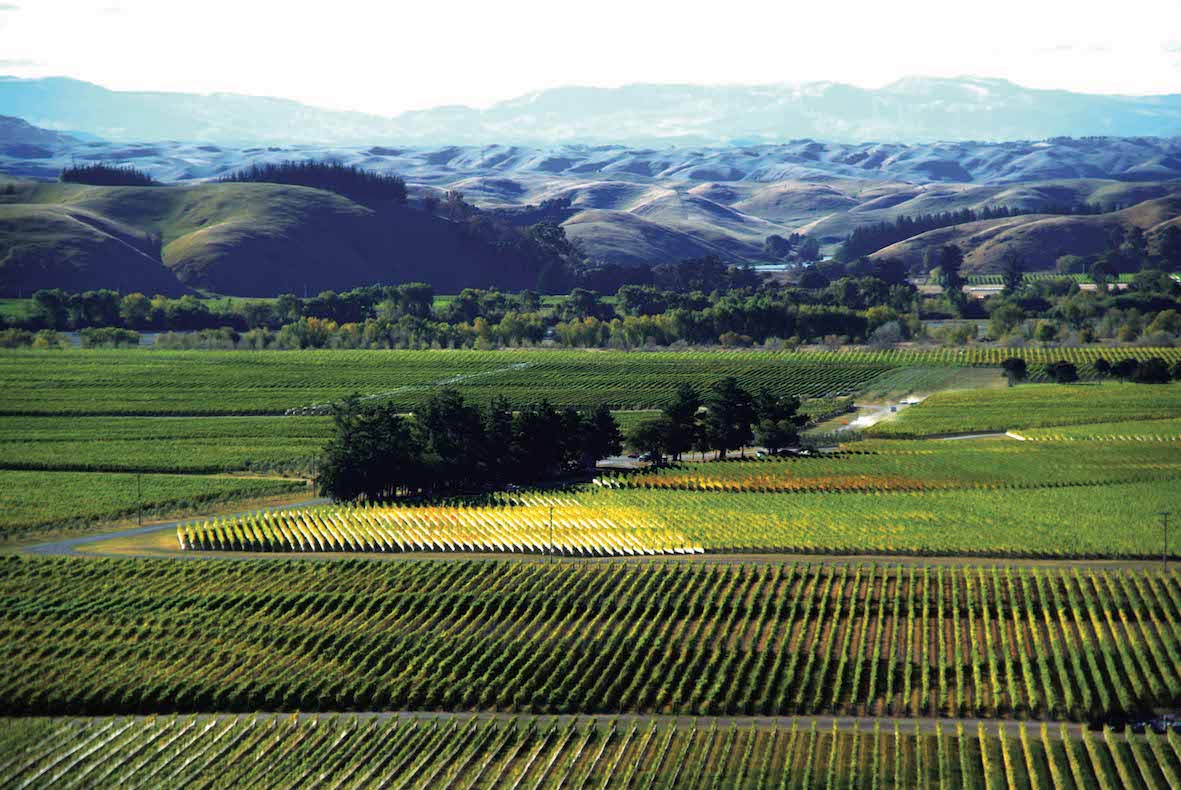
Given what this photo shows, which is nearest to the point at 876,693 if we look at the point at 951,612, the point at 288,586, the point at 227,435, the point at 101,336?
the point at 951,612

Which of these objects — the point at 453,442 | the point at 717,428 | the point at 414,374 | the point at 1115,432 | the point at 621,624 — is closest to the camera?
the point at 621,624

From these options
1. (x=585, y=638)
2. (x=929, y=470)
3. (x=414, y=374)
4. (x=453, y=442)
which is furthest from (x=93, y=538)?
(x=414, y=374)

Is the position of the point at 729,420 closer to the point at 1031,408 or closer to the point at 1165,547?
the point at 1031,408

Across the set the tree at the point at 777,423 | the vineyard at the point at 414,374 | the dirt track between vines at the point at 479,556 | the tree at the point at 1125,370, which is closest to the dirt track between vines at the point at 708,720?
the dirt track between vines at the point at 479,556

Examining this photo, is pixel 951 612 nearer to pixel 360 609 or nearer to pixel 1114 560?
pixel 1114 560

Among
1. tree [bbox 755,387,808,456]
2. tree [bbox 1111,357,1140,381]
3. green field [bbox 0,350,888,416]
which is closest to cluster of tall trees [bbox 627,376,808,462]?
tree [bbox 755,387,808,456]

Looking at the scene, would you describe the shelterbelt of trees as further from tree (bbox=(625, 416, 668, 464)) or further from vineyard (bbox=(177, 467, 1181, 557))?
vineyard (bbox=(177, 467, 1181, 557))

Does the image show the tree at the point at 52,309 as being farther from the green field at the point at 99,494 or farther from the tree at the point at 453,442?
the tree at the point at 453,442
